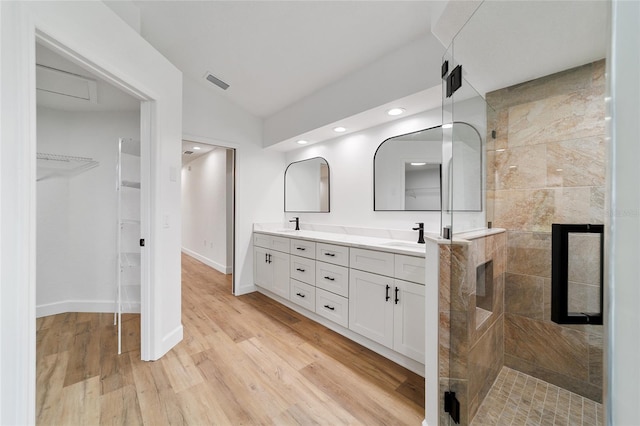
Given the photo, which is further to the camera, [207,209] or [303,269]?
→ [207,209]

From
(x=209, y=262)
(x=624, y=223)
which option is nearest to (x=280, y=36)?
(x=624, y=223)

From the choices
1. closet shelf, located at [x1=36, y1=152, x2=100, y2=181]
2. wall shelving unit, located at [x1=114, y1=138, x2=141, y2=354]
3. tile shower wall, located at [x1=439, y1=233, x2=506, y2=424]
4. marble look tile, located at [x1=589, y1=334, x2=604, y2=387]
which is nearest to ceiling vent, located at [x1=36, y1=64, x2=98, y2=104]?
wall shelving unit, located at [x1=114, y1=138, x2=141, y2=354]

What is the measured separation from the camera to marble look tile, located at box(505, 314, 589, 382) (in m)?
1.26

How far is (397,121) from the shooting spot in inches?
96.6

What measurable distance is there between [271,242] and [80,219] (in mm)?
2067

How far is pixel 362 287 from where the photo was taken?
2.08 metres

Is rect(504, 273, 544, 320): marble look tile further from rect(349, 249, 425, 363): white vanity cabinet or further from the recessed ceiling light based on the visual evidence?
the recessed ceiling light

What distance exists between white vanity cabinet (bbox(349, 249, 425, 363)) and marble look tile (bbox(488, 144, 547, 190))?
73cm

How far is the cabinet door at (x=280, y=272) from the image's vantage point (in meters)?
2.88

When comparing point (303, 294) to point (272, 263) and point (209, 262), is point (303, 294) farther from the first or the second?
point (209, 262)

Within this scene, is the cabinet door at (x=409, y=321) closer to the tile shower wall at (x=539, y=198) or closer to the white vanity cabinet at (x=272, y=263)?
the tile shower wall at (x=539, y=198)

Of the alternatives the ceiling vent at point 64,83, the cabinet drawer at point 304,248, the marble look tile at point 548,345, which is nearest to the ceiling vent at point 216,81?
the ceiling vent at point 64,83

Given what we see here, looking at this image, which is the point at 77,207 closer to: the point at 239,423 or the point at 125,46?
the point at 125,46

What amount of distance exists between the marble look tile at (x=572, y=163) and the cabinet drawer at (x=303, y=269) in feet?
6.26
